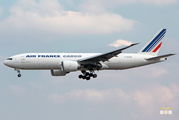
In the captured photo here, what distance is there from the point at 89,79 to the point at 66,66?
678 centimetres

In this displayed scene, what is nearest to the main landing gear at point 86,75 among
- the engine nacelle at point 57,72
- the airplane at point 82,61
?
the airplane at point 82,61

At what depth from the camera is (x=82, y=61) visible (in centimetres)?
5447

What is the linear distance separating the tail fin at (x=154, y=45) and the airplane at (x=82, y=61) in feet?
2.79

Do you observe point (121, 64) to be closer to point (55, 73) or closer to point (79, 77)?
point (79, 77)

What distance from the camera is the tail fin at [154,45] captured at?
60.8 m

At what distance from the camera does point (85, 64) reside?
55438 millimetres

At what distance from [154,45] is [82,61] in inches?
615

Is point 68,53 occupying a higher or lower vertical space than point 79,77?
higher

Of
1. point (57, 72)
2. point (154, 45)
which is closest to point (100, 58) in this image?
point (57, 72)

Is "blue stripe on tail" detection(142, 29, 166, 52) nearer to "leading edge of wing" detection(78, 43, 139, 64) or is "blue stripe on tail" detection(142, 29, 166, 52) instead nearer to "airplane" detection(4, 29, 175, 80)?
"airplane" detection(4, 29, 175, 80)

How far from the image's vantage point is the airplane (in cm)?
5394

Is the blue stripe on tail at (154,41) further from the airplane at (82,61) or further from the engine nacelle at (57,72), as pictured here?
the engine nacelle at (57,72)

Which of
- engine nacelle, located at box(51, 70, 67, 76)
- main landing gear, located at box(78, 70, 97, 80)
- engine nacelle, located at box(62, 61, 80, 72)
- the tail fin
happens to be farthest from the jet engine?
the tail fin

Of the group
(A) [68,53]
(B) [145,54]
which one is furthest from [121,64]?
(A) [68,53]
